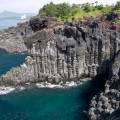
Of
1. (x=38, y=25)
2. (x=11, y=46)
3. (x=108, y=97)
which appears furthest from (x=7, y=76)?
(x=11, y=46)

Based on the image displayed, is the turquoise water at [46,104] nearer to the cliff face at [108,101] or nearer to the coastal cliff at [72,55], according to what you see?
the cliff face at [108,101]

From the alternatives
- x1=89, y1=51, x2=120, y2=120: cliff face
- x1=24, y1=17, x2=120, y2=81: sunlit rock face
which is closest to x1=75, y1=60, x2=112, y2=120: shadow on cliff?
x1=24, y1=17, x2=120, y2=81: sunlit rock face

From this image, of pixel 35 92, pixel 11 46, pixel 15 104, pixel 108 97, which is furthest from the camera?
pixel 11 46

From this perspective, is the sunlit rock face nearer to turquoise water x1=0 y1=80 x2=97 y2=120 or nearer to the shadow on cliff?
the shadow on cliff

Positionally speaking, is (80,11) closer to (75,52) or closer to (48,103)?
(75,52)

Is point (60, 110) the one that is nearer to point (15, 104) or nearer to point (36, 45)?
point (15, 104)

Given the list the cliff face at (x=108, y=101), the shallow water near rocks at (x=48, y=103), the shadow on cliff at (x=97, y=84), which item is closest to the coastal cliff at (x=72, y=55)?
the shadow on cliff at (x=97, y=84)

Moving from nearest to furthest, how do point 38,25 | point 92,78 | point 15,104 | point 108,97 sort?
point 108,97 < point 15,104 < point 92,78 < point 38,25

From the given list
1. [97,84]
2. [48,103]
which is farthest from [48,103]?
[97,84]
